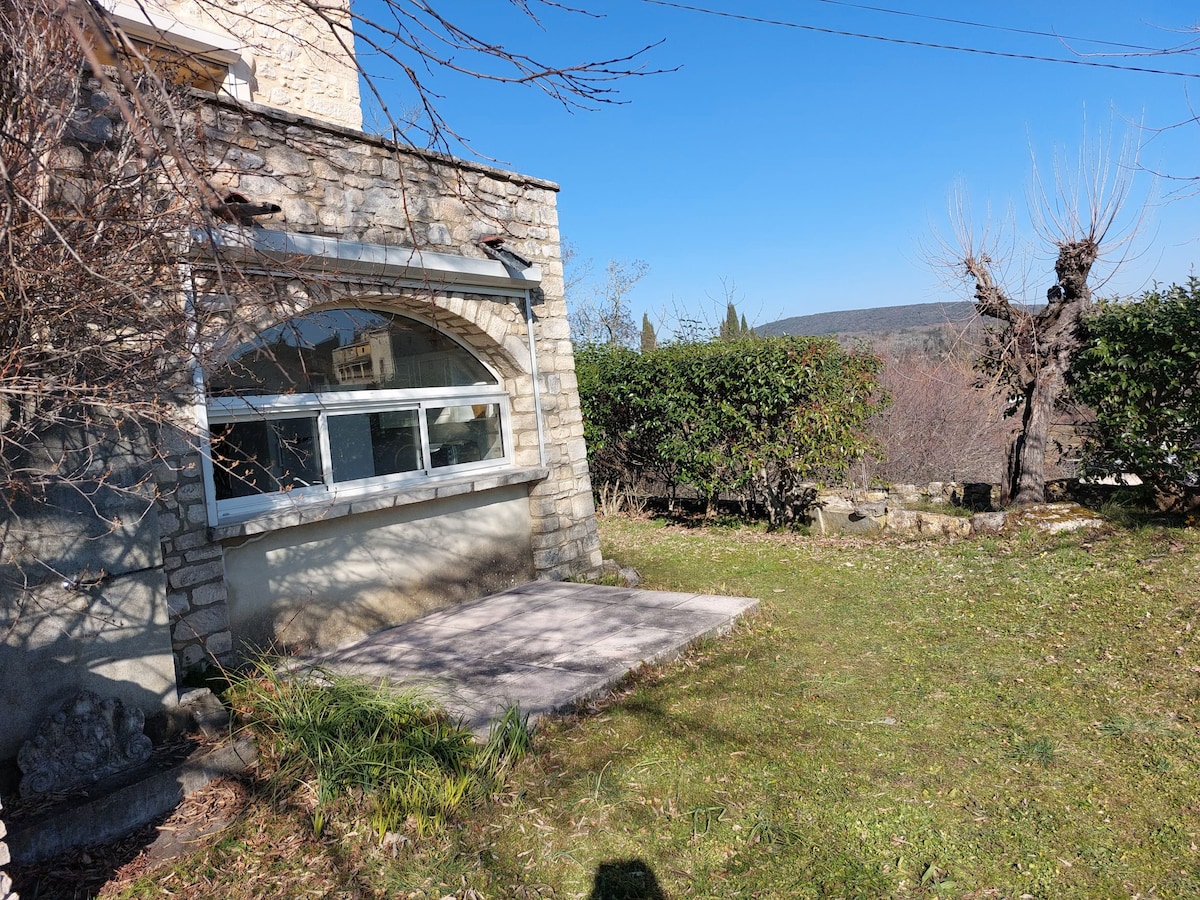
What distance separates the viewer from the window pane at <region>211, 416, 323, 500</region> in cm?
475

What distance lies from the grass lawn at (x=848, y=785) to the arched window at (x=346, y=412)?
2.37 meters

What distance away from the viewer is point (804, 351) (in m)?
8.32

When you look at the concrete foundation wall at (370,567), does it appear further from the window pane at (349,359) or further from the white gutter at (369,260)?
the white gutter at (369,260)

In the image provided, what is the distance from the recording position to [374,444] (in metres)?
5.80

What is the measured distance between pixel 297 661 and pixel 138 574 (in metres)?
1.57

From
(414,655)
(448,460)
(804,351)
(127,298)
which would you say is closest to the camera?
(127,298)

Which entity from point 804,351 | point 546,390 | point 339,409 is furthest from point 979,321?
point 339,409

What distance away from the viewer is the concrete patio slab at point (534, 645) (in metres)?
4.14

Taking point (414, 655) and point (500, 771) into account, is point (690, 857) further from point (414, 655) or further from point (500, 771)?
point (414, 655)

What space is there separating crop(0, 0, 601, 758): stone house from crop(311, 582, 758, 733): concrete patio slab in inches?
18.9

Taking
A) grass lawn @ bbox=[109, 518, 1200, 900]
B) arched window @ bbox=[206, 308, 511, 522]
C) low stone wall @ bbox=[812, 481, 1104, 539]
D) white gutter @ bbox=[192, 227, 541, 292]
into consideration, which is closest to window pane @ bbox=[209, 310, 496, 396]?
arched window @ bbox=[206, 308, 511, 522]

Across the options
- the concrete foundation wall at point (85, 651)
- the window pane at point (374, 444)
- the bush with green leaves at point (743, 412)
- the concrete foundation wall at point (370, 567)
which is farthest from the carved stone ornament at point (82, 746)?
the bush with green leaves at point (743, 412)

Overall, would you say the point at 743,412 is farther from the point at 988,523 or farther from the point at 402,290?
the point at 402,290

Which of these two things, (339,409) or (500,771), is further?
(339,409)
